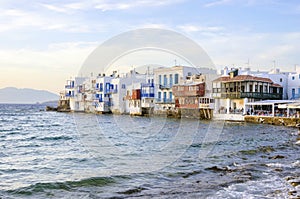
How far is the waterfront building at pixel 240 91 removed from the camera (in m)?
47.8

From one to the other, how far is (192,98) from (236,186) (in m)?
42.8

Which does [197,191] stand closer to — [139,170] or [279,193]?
[279,193]

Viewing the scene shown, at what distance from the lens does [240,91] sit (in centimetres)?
4803

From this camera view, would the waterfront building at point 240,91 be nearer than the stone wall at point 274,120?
No

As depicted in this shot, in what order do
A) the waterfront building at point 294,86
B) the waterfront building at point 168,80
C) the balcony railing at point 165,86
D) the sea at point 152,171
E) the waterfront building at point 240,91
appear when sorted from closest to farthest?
the sea at point 152,171 → the waterfront building at point 240,91 → the waterfront building at point 294,86 → the waterfront building at point 168,80 → the balcony railing at point 165,86

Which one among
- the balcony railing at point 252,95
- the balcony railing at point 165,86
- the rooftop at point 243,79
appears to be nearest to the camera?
the balcony railing at point 252,95

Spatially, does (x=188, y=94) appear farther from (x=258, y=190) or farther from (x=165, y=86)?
(x=258, y=190)

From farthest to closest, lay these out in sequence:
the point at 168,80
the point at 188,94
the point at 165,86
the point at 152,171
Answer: the point at 165,86, the point at 168,80, the point at 188,94, the point at 152,171

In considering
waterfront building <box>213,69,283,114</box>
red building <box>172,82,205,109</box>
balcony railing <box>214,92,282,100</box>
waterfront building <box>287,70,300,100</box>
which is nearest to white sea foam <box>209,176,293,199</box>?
waterfront building <box>213,69,283,114</box>

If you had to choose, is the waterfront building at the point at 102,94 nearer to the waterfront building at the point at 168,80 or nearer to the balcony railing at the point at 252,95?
the waterfront building at the point at 168,80

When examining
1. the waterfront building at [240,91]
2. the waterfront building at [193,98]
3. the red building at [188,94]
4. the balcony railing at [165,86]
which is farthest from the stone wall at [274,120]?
the balcony railing at [165,86]

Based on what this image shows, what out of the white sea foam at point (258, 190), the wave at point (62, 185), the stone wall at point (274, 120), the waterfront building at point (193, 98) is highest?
the waterfront building at point (193, 98)

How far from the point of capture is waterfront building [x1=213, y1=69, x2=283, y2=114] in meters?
47.8

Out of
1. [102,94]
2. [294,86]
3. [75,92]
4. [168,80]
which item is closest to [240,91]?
[294,86]
